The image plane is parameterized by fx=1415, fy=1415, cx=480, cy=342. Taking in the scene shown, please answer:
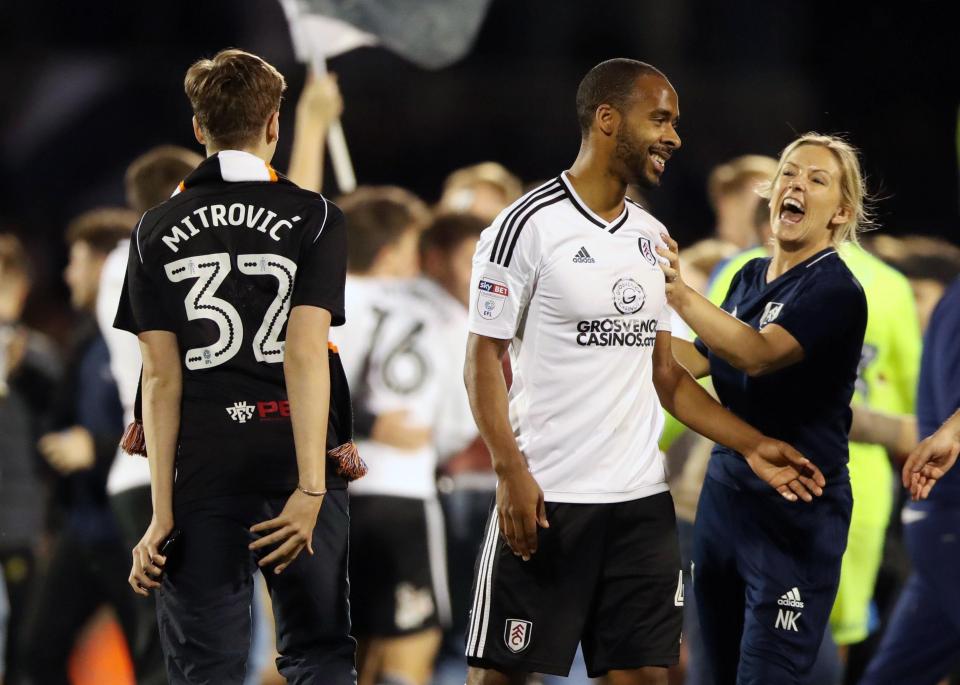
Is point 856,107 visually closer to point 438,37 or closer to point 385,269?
point 438,37

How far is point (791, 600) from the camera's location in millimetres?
3742

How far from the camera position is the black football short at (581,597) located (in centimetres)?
356

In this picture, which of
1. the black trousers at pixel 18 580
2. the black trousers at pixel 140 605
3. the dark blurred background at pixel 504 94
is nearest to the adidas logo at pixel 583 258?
the black trousers at pixel 140 605

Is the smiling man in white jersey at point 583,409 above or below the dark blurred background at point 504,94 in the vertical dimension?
below

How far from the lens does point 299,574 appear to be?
3256 millimetres

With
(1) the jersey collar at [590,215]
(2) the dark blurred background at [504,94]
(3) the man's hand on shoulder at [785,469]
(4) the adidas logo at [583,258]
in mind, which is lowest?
(3) the man's hand on shoulder at [785,469]

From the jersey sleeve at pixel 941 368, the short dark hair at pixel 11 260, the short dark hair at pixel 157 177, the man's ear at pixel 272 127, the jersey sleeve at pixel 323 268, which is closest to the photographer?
the jersey sleeve at pixel 323 268

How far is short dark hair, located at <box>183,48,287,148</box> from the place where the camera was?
128 inches

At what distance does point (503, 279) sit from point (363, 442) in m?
2.14

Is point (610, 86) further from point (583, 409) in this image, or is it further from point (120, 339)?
point (120, 339)

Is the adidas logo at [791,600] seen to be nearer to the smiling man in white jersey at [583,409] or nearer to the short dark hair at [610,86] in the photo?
the smiling man in white jersey at [583,409]

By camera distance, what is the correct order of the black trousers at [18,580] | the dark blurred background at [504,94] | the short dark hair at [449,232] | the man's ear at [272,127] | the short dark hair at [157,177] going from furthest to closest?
1. the dark blurred background at [504,94]
2. the short dark hair at [449,232]
3. the black trousers at [18,580]
4. the short dark hair at [157,177]
5. the man's ear at [272,127]

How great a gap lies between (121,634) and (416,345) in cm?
173

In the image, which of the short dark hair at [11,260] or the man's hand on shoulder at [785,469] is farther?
the short dark hair at [11,260]
